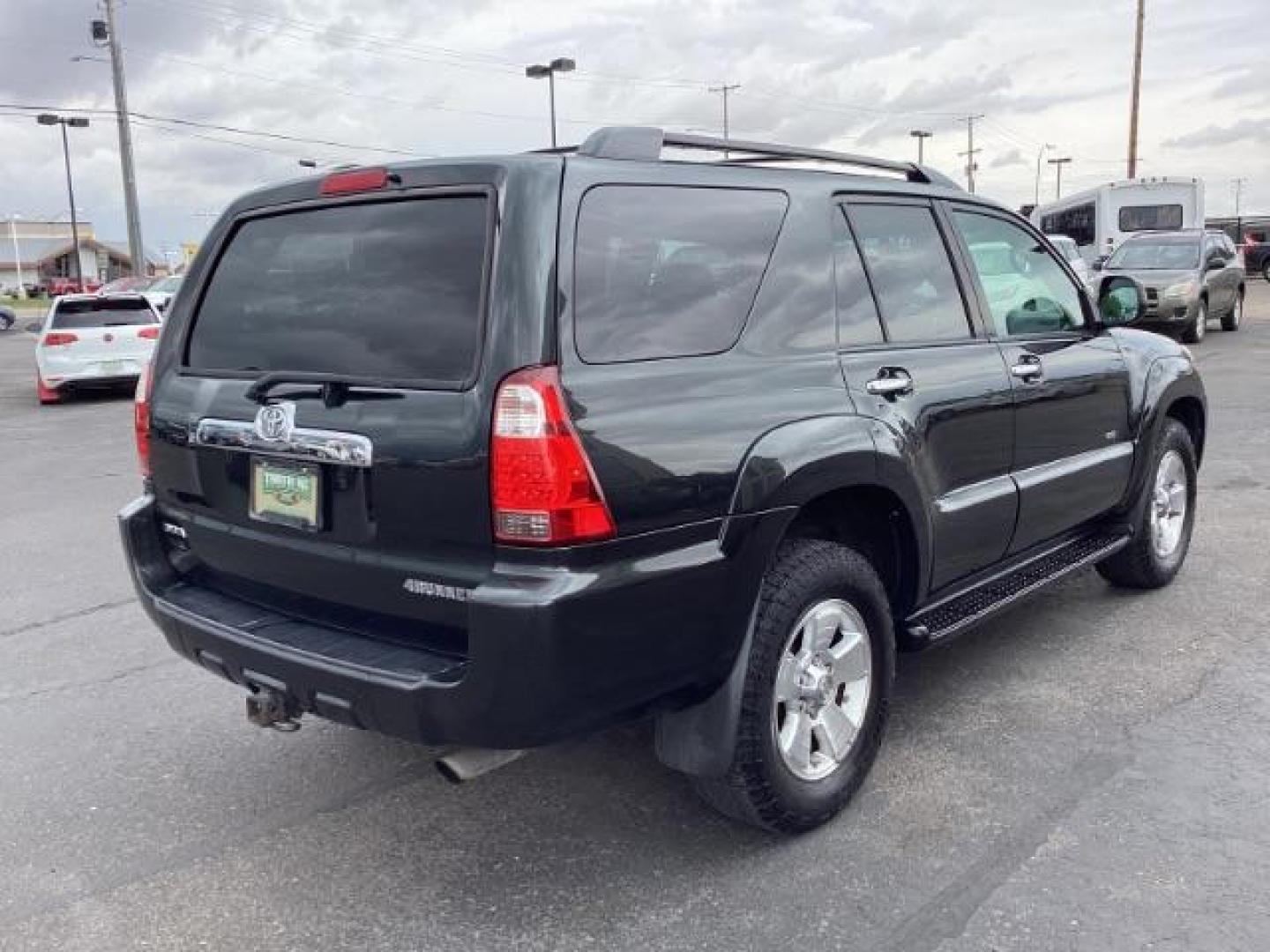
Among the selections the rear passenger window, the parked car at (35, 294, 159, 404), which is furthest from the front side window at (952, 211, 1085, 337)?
the parked car at (35, 294, 159, 404)

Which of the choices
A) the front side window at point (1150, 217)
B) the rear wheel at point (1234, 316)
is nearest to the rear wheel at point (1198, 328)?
the rear wheel at point (1234, 316)

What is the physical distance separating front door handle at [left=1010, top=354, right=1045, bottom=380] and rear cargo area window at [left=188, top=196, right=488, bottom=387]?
216 centimetres

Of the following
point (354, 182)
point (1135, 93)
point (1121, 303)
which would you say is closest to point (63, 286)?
point (1135, 93)

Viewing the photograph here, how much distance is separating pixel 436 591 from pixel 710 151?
1549mm

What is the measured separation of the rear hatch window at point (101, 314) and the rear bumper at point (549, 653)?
13373 millimetres

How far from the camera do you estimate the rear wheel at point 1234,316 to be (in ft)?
63.6

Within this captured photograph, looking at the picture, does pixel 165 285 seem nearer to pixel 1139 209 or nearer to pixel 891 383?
pixel 1139 209

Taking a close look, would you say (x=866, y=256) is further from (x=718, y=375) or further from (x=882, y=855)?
(x=882, y=855)

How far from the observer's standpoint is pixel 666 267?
294 centimetres

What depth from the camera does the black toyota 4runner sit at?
2.60m

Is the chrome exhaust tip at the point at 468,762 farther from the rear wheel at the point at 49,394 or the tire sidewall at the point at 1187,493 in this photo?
the rear wheel at the point at 49,394

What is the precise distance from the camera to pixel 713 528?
279cm

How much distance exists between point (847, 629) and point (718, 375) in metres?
0.89

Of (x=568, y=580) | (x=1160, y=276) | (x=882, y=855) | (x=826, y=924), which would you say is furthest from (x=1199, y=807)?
(x=1160, y=276)
